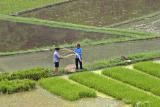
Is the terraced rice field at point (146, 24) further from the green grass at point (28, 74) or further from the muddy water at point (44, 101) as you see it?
the muddy water at point (44, 101)

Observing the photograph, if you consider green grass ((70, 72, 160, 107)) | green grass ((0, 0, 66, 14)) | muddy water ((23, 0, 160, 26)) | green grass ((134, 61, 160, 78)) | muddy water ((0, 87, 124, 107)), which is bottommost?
muddy water ((0, 87, 124, 107))

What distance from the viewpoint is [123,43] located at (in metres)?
26.2

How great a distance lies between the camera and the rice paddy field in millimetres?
18438

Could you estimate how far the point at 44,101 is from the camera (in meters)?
18.2

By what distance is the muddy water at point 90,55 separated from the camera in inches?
909

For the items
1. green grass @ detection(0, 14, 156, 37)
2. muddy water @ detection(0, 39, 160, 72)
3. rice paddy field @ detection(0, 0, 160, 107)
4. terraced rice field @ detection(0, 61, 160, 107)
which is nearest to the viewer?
terraced rice field @ detection(0, 61, 160, 107)

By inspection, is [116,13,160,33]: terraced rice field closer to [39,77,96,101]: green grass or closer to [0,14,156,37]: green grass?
[0,14,156,37]: green grass

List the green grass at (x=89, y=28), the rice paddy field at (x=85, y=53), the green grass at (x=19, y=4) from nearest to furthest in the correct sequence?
1. the rice paddy field at (x=85, y=53)
2. the green grass at (x=89, y=28)
3. the green grass at (x=19, y=4)

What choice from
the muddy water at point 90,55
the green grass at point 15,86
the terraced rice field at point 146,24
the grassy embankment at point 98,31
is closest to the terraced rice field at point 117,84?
the green grass at point 15,86

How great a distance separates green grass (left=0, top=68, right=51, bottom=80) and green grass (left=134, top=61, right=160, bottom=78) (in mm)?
3403

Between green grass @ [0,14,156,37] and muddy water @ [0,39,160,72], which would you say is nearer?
muddy water @ [0,39,160,72]

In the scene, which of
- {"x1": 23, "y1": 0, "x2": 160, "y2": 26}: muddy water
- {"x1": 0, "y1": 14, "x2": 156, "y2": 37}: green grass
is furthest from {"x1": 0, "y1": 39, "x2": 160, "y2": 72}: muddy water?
{"x1": 23, "y1": 0, "x2": 160, "y2": 26}: muddy water

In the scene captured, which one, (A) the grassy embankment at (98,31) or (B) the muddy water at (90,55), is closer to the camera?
(B) the muddy water at (90,55)

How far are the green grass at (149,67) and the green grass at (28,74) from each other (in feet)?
11.2
